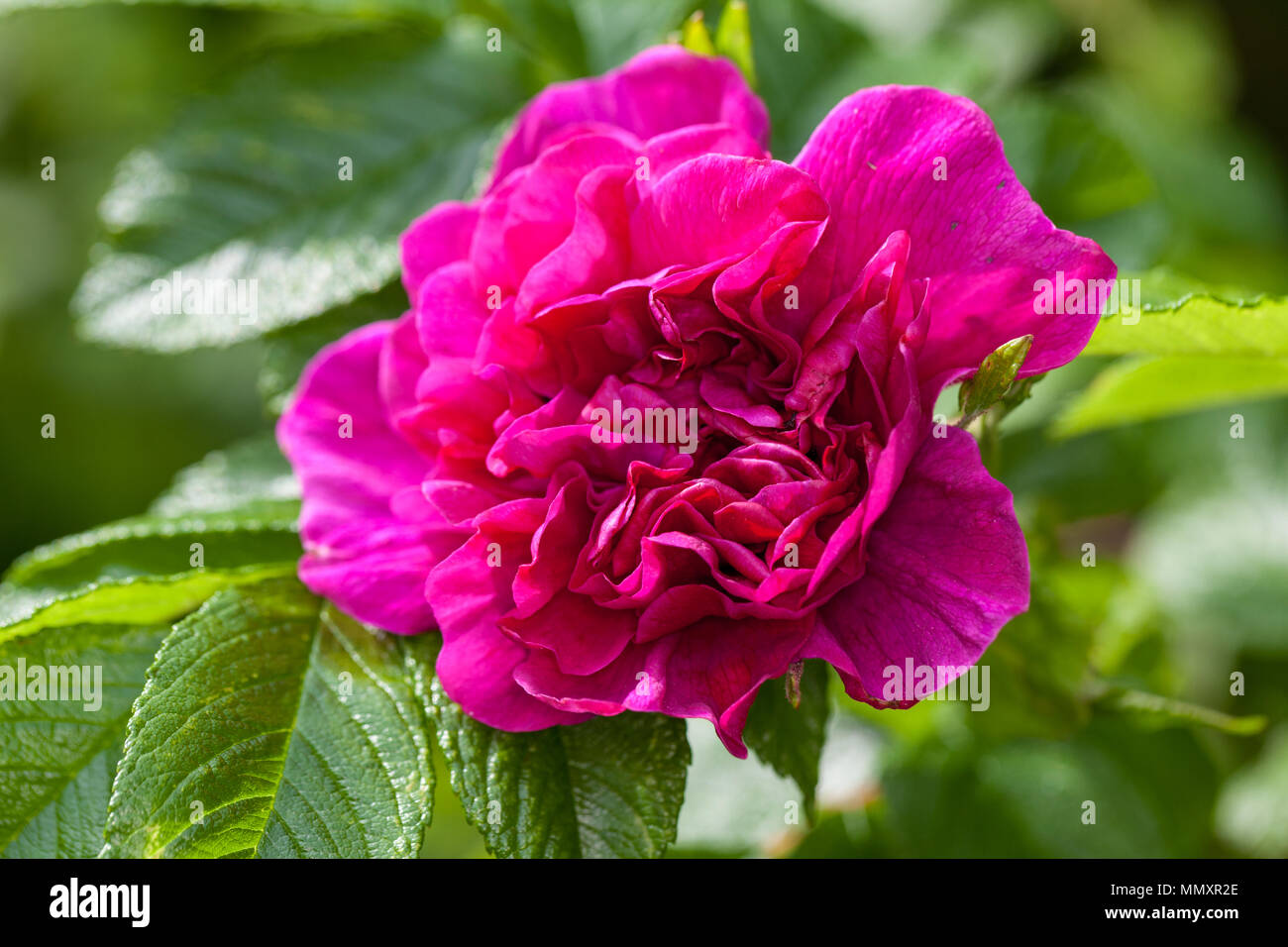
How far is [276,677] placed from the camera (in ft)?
2.86

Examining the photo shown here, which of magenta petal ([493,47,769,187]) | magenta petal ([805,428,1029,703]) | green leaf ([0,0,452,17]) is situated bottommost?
magenta petal ([805,428,1029,703])

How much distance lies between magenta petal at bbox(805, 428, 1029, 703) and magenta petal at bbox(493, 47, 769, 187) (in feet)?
1.03

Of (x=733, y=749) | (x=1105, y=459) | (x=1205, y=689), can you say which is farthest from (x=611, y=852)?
(x=1205, y=689)

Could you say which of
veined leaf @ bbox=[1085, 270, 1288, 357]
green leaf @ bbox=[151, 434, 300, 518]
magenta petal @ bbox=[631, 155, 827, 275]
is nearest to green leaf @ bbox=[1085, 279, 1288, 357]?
veined leaf @ bbox=[1085, 270, 1288, 357]

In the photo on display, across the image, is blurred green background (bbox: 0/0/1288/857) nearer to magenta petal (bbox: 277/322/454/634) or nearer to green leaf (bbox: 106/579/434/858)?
magenta petal (bbox: 277/322/454/634)

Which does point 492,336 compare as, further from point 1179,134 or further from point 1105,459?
point 1179,134

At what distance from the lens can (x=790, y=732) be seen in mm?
899

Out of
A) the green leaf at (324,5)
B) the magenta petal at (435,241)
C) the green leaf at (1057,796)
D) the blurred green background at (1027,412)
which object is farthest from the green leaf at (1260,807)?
the green leaf at (324,5)

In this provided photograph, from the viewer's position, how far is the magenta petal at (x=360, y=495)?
87 centimetres

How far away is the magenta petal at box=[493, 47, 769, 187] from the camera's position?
2.91ft

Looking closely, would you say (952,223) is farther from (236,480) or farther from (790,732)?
(236,480)

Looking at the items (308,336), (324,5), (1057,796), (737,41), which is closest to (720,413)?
(737,41)

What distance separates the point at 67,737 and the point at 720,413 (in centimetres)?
56

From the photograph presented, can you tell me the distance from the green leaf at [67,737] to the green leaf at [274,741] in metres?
0.10
